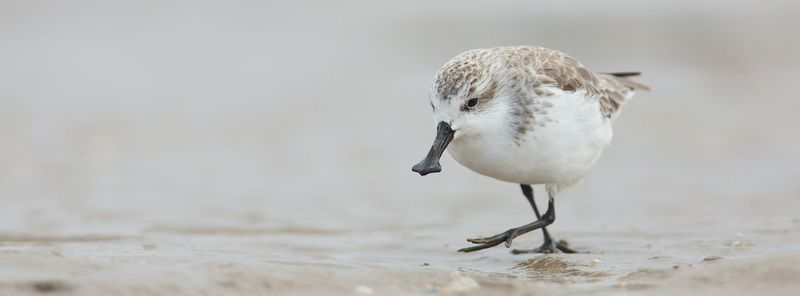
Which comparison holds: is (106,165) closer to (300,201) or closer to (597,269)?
(300,201)

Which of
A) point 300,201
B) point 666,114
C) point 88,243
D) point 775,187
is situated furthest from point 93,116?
point 775,187

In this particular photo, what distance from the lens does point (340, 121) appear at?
40.7 feet

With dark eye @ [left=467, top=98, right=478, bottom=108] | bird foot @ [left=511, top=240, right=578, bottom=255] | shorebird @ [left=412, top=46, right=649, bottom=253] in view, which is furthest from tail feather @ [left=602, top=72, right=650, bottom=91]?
dark eye @ [left=467, top=98, right=478, bottom=108]

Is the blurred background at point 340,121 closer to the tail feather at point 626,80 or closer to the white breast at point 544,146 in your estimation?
the white breast at point 544,146

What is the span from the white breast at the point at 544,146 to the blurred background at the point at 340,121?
2.94ft

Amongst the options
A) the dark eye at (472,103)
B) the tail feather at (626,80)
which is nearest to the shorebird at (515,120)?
the dark eye at (472,103)

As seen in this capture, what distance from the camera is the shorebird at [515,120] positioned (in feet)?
21.2

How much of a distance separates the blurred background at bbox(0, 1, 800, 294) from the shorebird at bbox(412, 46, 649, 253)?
936 mm

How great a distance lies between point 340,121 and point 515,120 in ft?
19.5

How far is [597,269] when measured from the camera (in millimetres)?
6457

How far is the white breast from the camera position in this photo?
6578mm

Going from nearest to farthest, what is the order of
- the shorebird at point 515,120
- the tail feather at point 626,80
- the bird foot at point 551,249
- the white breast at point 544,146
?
the shorebird at point 515,120, the white breast at point 544,146, the bird foot at point 551,249, the tail feather at point 626,80

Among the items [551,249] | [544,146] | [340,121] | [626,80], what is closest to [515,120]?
[544,146]

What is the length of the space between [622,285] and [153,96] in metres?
8.77
